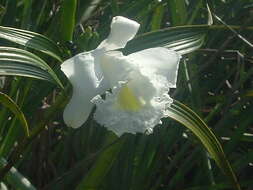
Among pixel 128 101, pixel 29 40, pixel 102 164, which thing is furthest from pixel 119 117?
pixel 102 164

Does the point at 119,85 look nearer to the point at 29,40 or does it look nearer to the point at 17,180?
the point at 29,40

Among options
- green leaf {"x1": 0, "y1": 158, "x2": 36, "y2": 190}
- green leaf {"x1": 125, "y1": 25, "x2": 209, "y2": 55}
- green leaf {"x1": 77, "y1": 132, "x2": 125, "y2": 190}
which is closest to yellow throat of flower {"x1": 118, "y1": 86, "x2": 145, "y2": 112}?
green leaf {"x1": 125, "y1": 25, "x2": 209, "y2": 55}

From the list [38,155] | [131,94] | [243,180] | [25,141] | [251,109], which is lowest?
[243,180]

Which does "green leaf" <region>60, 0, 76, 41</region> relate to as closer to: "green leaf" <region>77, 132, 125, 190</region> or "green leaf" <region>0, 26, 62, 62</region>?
"green leaf" <region>0, 26, 62, 62</region>

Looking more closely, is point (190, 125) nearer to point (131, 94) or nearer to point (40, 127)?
point (131, 94)

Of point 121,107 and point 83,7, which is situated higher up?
point 83,7

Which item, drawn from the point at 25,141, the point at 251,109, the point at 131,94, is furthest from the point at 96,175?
the point at 251,109

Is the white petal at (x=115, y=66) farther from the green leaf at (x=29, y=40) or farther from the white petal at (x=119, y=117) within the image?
the green leaf at (x=29, y=40)
